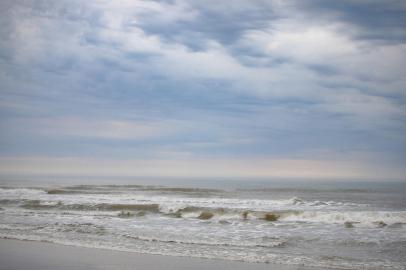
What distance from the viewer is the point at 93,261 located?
1009cm

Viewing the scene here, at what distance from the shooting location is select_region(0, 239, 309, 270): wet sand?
9516 mm

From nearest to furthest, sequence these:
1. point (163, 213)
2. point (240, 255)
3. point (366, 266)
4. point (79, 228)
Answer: point (366, 266) → point (240, 255) → point (79, 228) → point (163, 213)

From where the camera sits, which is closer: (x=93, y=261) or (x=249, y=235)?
(x=93, y=261)

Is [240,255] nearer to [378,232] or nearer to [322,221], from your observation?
[378,232]

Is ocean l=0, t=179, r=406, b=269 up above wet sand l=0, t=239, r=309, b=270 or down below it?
below

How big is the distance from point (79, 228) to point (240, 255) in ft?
25.6

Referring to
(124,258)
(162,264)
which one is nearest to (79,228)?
(124,258)

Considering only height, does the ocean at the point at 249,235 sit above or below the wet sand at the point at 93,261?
below

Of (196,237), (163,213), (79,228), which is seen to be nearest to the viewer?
(196,237)

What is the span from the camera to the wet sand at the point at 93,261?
31.2 ft

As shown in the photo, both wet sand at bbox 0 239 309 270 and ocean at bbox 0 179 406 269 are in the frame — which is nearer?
wet sand at bbox 0 239 309 270

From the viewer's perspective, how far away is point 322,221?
2052 centimetres

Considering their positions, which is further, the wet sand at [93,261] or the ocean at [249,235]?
the ocean at [249,235]

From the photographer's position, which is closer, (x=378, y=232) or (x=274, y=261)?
(x=274, y=261)
